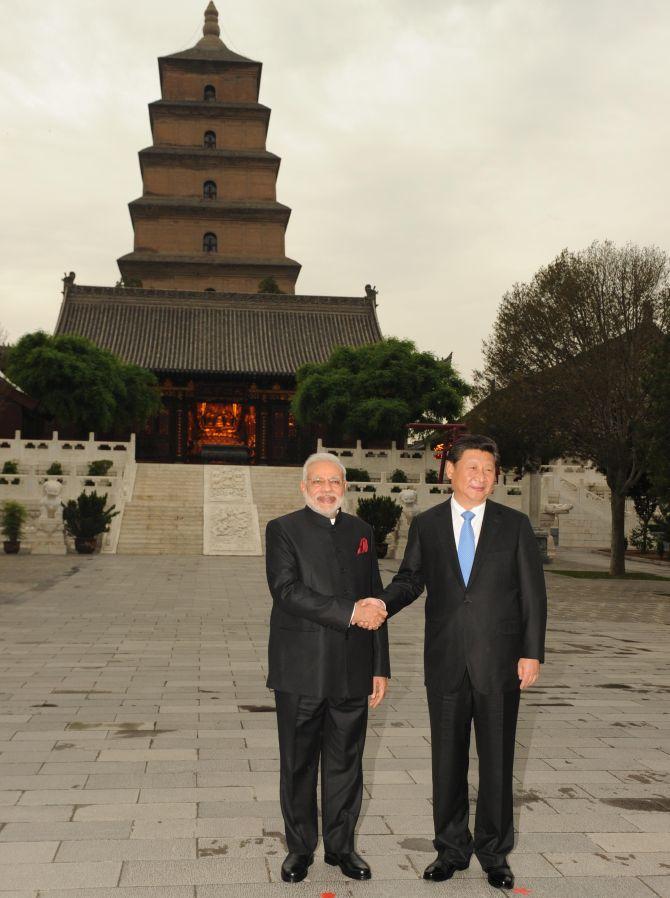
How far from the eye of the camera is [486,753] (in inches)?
152

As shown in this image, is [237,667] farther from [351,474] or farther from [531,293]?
[351,474]

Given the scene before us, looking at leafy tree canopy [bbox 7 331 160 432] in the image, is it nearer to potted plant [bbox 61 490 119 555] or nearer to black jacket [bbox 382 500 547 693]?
potted plant [bbox 61 490 119 555]

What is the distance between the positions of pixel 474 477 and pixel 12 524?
21284mm

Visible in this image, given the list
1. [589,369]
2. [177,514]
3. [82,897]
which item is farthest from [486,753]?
[177,514]

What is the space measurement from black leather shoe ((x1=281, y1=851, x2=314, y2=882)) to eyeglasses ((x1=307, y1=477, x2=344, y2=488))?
1.45 m

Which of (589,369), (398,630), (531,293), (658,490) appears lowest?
(398,630)

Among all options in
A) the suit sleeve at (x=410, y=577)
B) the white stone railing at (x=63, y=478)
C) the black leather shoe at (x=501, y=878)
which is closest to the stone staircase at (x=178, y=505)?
the white stone railing at (x=63, y=478)

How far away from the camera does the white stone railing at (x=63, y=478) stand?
25422 mm

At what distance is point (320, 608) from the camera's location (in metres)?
3.76

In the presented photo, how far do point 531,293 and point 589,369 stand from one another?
4.22m

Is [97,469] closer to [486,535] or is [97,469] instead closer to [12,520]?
[12,520]

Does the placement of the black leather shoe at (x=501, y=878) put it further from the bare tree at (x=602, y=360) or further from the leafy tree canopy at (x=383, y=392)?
the leafy tree canopy at (x=383, y=392)

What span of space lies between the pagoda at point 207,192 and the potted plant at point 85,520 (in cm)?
2690

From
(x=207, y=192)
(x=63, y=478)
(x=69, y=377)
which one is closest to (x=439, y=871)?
(x=63, y=478)
